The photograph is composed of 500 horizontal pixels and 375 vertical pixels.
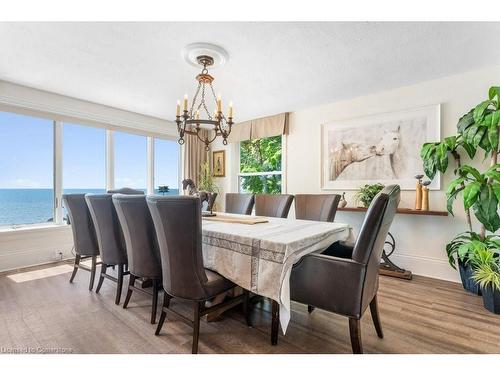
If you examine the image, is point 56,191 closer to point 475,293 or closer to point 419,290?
point 419,290

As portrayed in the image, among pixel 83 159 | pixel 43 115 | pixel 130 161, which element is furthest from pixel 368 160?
pixel 43 115

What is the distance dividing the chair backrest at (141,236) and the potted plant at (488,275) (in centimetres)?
272

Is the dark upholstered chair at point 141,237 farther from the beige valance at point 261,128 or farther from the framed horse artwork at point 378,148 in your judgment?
the beige valance at point 261,128

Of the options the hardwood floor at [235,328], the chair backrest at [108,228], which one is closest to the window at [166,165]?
the chair backrest at [108,228]

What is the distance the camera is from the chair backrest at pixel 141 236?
6.20ft

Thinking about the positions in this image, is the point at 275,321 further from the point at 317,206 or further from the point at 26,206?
the point at 26,206

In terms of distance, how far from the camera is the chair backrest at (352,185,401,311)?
138 cm

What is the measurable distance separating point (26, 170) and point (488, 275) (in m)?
5.34

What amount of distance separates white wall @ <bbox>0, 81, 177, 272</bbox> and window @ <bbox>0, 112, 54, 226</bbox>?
0.56 feet

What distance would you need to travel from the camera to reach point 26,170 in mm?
3498

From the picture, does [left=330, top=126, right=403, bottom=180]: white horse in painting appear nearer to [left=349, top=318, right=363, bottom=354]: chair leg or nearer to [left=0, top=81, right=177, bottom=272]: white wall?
[left=349, top=318, right=363, bottom=354]: chair leg
